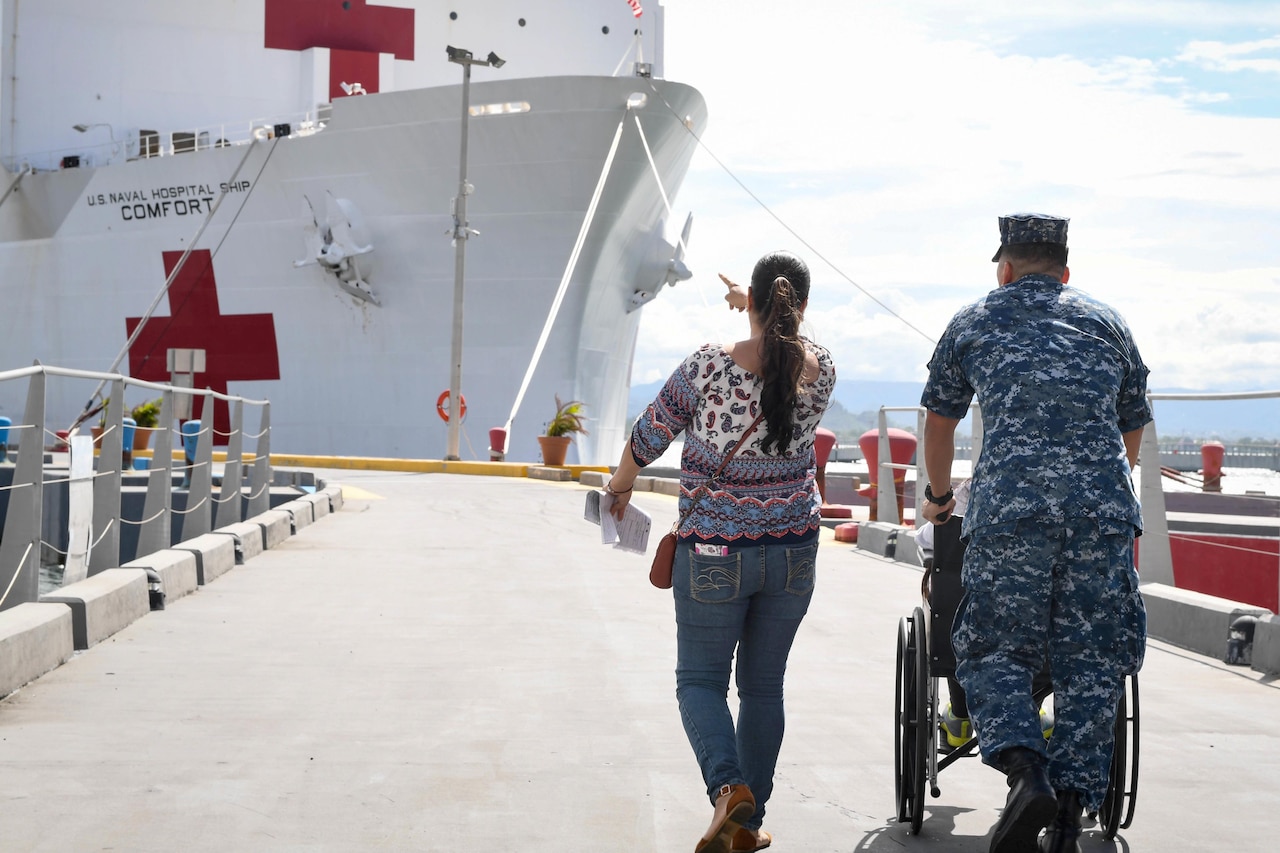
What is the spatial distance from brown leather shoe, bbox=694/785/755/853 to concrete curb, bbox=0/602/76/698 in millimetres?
2577

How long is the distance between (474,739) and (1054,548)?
197cm

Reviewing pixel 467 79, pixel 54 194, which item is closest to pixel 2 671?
pixel 467 79

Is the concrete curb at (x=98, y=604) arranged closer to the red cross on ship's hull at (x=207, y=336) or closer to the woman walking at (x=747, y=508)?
the woman walking at (x=747, y=508)

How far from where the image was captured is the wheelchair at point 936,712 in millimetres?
3059

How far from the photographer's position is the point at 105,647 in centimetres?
538

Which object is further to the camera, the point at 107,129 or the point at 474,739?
the point at 107,129

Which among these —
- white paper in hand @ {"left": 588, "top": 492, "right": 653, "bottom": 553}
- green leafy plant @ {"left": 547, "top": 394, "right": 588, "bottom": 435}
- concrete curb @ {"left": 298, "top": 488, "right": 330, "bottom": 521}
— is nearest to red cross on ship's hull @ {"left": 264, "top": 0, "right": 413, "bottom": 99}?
green leafy plant @ {"left": 547, "top": 394, "right": 588, "bottom": 435}

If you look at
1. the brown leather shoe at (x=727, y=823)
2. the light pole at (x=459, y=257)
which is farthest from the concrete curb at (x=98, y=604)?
the light pole at (x=459, y=257)

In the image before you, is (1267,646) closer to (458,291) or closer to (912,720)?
(912,720)

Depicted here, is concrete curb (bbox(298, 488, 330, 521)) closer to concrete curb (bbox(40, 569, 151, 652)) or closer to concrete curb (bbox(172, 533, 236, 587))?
concrete curb (bbox(172, 533, 236, 587))

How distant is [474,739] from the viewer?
4031 mm

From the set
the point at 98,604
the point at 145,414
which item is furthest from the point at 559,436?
the point at 98,604

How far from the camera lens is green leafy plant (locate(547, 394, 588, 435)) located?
20.1 metres

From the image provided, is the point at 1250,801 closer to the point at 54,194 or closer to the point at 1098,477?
the point at 1098,477
